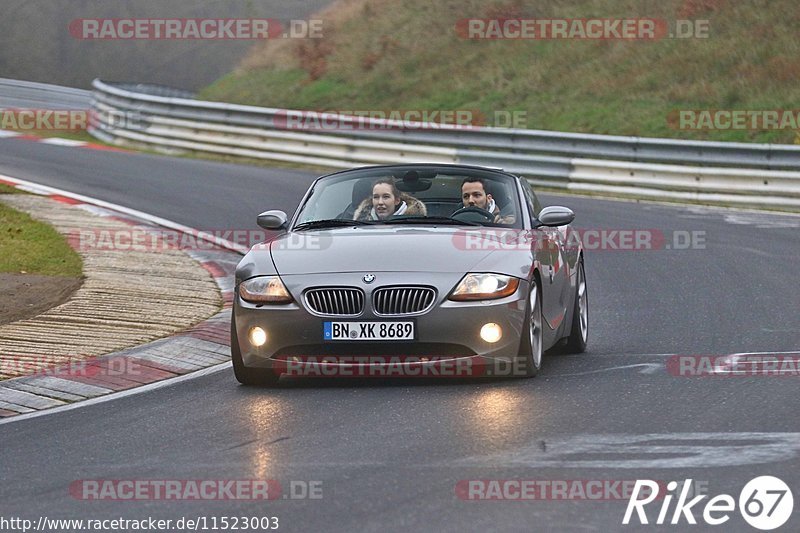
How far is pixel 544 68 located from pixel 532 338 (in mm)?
23862

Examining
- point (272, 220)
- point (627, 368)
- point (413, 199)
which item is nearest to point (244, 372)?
point (272, 220)

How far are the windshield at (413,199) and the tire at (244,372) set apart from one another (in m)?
1.24

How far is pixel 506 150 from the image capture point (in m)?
25.5

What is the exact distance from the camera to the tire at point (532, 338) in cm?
920

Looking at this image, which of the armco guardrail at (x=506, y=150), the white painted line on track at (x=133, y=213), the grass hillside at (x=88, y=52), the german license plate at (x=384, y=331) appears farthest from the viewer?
the grass hillside at (x=88, y=52)

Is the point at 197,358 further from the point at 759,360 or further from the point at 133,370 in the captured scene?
the point at 759,360

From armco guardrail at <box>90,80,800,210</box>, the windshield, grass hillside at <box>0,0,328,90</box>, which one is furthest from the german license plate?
grass hillside at <box>0,0,328,90</box>

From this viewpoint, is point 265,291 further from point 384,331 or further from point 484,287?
point 484,287

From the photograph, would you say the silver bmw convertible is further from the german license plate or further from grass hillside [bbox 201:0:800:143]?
grass hillside [bbox 201:0:800:143]

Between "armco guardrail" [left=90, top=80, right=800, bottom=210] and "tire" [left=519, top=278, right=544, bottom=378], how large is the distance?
13617 millimetres

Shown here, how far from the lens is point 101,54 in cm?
4441

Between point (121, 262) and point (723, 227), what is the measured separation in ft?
28.0

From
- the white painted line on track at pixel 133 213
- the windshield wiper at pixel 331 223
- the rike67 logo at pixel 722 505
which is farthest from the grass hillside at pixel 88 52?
the rike67 logo at pixel 722 505

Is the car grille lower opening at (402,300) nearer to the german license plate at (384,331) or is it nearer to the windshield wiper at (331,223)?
the german license plate at (384,331)
